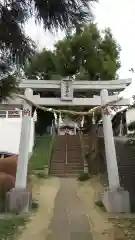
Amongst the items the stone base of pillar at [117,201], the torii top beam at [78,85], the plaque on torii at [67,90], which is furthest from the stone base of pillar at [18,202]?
the torii top beam at [78,85]

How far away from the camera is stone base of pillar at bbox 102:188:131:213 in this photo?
11.1m

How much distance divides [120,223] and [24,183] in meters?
3.60

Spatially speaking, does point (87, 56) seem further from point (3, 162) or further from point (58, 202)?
point (58, 202)

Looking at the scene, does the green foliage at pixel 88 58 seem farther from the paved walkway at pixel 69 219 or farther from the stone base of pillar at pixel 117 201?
the stone base of pillar at pixel 117 201

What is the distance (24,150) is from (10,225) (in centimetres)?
359

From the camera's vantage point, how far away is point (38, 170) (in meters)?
19.2

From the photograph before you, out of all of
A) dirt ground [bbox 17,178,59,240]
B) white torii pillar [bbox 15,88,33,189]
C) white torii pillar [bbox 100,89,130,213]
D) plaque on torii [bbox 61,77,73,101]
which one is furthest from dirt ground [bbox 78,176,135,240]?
plaque on torii [bbox 61,77,73,101]

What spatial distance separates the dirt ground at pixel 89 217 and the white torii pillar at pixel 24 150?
1.07 meters

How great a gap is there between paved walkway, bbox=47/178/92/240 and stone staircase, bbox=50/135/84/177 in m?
4.14

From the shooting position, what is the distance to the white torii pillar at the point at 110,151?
11.8m

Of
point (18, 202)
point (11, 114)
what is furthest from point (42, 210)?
point (11, 114)

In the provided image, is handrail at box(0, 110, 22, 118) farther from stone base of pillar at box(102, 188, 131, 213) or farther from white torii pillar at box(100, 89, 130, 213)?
stone base of pillar at box(102, 188, 131, 213)

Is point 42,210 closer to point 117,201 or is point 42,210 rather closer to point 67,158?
point 117,201

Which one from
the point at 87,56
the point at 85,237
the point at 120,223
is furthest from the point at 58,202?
the point at 87,56
